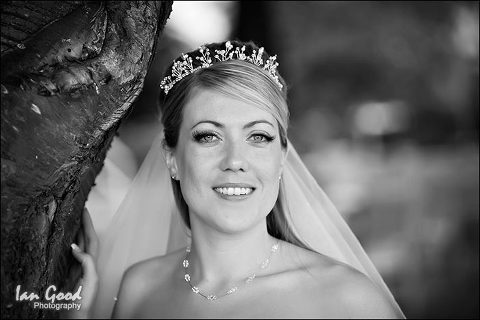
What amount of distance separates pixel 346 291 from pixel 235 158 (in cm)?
71

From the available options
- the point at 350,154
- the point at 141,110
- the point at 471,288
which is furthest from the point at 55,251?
the point at 471,288

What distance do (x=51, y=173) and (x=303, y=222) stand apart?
1290 millimetres

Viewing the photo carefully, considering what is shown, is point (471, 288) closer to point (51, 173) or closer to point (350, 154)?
point (350, 154)

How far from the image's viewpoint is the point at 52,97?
1562mm

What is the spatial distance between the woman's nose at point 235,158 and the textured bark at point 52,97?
0.46 meters

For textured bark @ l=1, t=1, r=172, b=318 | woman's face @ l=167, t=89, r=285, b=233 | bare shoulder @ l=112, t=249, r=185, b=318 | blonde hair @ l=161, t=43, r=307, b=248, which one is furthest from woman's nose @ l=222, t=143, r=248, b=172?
bare shoulder @ l=112, t=249, r=185, b=318

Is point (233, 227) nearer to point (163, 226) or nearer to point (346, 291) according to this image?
point (346, 291)

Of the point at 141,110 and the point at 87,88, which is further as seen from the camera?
the point at 141,110

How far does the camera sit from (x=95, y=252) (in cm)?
240

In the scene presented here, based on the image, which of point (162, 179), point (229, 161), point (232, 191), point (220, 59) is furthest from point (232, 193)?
point (162, 179)

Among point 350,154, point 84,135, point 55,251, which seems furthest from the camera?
point 350,154

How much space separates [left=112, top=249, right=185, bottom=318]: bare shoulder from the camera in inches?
96.8

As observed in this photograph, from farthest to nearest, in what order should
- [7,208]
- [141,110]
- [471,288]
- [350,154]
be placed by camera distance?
[350,154], [471,288], [141,110], [7,208]

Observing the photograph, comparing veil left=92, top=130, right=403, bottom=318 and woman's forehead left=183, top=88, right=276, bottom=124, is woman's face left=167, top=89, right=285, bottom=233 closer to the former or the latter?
woman's forehead left=183, top=88, right=276, bottom=124
